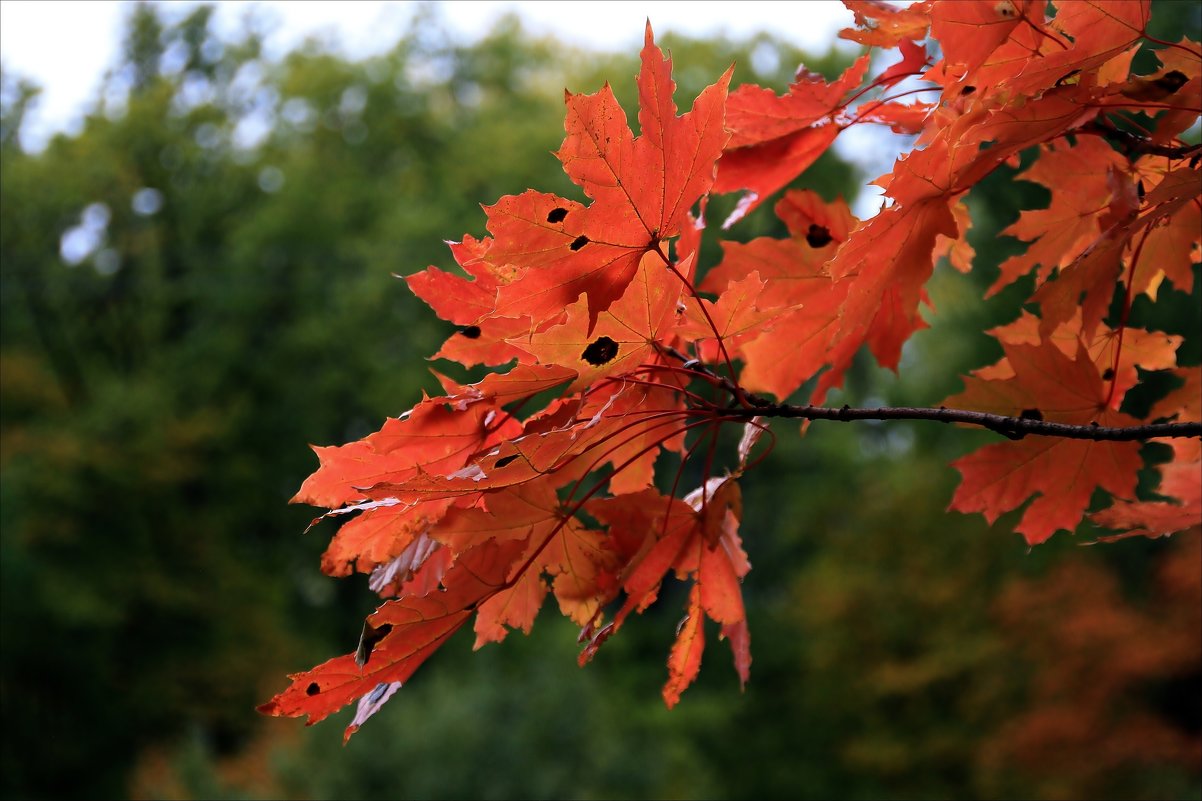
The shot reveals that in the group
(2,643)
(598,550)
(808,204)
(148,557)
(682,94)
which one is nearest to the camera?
(598,550)

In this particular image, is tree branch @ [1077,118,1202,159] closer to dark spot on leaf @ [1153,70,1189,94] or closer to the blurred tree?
dark spot on leaf @ [1153,70,1189,94]

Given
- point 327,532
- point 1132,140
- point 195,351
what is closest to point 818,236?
point 1132,140

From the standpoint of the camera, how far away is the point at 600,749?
6.15 m

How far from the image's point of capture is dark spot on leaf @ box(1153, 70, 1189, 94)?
2.13 ft

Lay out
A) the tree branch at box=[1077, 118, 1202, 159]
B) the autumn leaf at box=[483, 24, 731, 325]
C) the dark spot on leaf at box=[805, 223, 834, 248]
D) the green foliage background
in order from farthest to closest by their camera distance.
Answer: the green foliage background → the dark spot on leaf at box=[805, 223, 834, 248] → the tree branch at box=[1077, 118, 1202, 159] → the autumn leaf at box=[483, 24, 731, 325]

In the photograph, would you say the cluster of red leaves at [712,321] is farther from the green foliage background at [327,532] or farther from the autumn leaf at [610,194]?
the green foliage background at [327,532]

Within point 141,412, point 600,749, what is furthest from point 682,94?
point 600,749

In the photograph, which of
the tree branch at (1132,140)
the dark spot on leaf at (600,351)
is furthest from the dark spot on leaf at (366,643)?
the tree branch at (1132,140)

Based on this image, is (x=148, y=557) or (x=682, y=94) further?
(x=682, y=94)

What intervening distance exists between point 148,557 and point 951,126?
9479 millimetres

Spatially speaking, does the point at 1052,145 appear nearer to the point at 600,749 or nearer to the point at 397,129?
the point at 600,749

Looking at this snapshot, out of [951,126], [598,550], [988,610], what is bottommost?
[988,610]

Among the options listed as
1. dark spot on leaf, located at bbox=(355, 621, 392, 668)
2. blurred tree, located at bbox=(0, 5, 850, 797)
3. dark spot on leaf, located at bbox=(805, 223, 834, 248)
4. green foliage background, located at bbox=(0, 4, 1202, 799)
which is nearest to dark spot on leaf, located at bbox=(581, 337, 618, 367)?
dark spot on leaf, located at bbox=(355, 621, 392, 668)

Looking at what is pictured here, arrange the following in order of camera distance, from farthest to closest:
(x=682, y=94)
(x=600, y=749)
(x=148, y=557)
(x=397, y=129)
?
(x=397, y=129) < (x=682, y=94) < (x=148, y=557) < (x=600, y=749)
